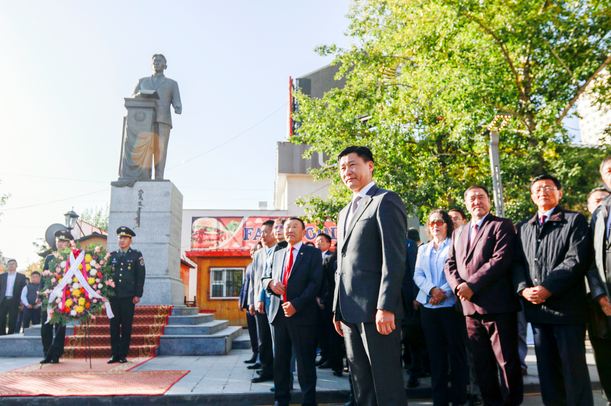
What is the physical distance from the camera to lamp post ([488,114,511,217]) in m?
9.61

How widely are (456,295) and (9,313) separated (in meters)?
12.6

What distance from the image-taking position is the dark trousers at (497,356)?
4008 mm

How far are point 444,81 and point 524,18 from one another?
2.14m

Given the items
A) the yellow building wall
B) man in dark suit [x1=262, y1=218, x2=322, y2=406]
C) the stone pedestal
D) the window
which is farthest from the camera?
the window

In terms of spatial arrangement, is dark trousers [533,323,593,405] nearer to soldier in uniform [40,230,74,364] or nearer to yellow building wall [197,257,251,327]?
Answer: soldier in uniform [40,230,74,364]

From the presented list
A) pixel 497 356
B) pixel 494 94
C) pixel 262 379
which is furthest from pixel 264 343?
pixel 494 94

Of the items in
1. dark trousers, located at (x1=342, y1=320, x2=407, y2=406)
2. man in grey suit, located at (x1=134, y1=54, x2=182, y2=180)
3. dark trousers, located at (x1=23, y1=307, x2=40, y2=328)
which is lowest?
dark trousers, located at (x1=23, y1=307, x2=40, y2=328)

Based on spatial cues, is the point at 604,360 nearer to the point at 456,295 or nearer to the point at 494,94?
the point at 456,295

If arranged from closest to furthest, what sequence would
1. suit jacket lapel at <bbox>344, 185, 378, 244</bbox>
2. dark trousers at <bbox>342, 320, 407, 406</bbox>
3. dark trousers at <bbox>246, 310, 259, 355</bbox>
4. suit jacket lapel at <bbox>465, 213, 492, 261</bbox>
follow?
dark trousers at <bbox>342, 320, 407, 406</bbox>, suit jacket lapel at <bbox>344, 185, 378, 244</bbox>, suit jacket lapel at <bbox>465, 213, 492, 261</bbox>, dark trousers at <bbox>246, 310, 259, 355</bbox>

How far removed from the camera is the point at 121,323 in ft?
25.0

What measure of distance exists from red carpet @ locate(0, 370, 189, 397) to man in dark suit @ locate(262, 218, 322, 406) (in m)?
1.44

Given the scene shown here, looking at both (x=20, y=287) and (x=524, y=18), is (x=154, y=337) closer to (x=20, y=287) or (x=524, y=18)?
(x=20, y=287)

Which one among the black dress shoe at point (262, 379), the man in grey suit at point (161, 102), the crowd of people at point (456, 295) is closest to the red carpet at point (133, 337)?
the black dress shoe at point (262, 379)

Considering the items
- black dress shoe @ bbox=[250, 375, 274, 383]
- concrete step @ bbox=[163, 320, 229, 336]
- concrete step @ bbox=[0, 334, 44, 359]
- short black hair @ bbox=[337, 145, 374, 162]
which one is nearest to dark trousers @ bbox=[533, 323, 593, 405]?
short black hair @ bbox=[337, 145, 374, 162]
